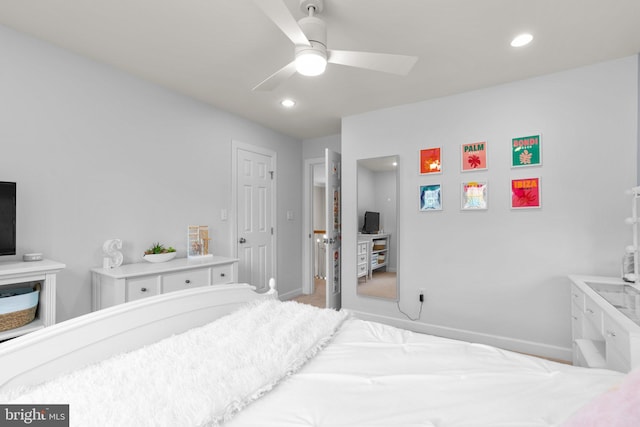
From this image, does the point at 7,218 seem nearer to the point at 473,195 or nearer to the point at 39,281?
the point at 39,281

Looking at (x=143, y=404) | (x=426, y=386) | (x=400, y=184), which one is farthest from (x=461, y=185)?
(x=143, y=404)

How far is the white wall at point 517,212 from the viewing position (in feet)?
7.91

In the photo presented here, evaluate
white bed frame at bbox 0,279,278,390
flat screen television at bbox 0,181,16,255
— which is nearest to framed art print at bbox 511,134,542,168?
white bed frame at bbox 0,279,278,390

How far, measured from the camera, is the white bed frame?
963mm

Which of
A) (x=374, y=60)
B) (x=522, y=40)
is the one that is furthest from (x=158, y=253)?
(x=522, y=40)

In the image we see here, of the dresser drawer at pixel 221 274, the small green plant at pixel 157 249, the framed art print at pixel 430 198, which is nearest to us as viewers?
the small green plant at pixel 157 249

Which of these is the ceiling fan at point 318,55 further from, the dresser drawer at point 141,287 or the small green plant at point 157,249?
the small green plant at point 157,249

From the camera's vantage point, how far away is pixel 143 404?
81 centimetres

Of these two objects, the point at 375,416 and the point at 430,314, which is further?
Result: the point at 430,314

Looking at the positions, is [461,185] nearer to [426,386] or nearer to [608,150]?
[608,150]

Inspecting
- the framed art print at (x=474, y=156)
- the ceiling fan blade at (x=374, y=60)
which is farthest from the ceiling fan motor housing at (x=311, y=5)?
the framed art print at (x=474, y=156)

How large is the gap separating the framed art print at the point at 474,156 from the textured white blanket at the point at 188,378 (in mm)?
2335

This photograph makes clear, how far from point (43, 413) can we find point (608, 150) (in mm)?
3639

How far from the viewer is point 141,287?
7.52 ft
